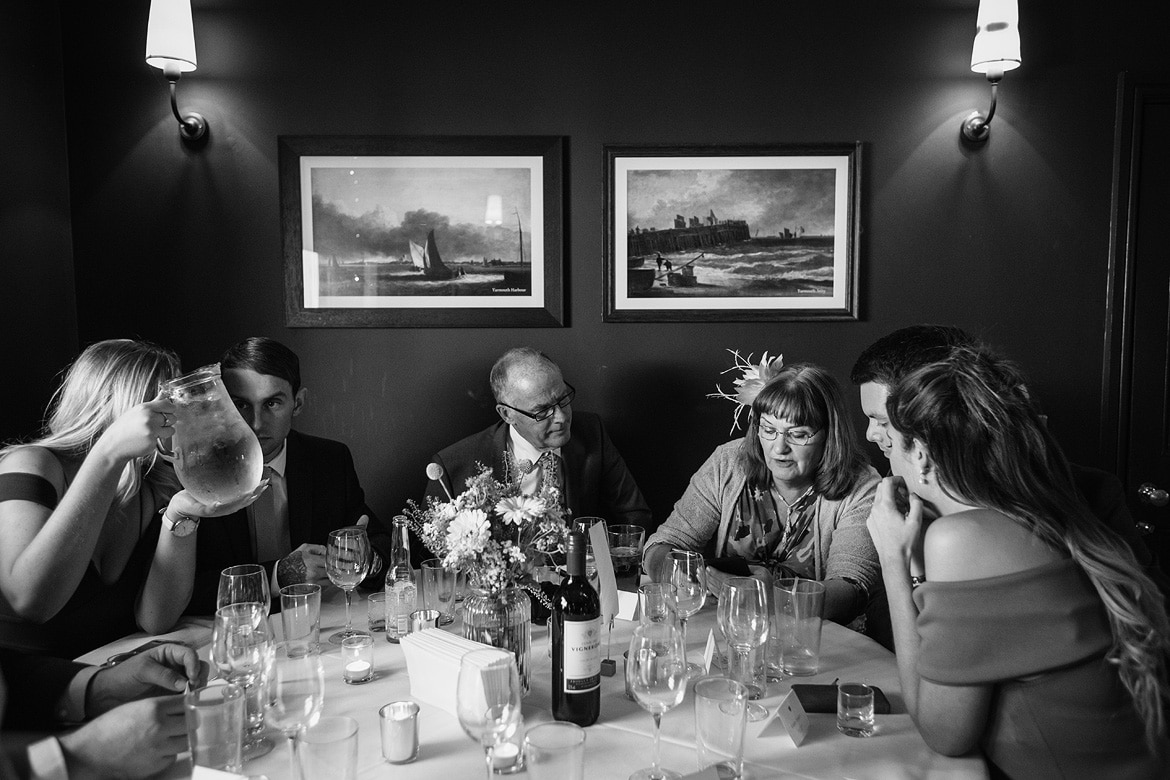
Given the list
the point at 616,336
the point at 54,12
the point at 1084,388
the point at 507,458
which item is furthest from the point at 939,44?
the point at 54,12

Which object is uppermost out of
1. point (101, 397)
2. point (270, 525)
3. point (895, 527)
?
point (101, 397)

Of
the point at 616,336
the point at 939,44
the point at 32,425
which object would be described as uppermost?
the point at 939,44

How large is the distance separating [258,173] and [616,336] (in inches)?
61.8

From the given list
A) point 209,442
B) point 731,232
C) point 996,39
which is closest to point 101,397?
point 209,442

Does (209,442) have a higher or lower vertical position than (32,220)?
lower

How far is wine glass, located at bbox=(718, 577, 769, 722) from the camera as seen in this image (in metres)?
1.66

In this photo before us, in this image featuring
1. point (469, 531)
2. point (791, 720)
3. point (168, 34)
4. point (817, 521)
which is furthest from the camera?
point (168, 34)

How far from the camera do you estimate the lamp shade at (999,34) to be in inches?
122

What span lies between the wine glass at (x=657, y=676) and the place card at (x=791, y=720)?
201 mm

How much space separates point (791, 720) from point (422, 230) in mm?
2499

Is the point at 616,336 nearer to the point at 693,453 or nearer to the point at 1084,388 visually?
the point at 693,453

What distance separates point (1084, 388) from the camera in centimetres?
341

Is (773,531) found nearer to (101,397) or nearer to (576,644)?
(576,644)

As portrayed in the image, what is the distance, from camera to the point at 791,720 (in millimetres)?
1447
